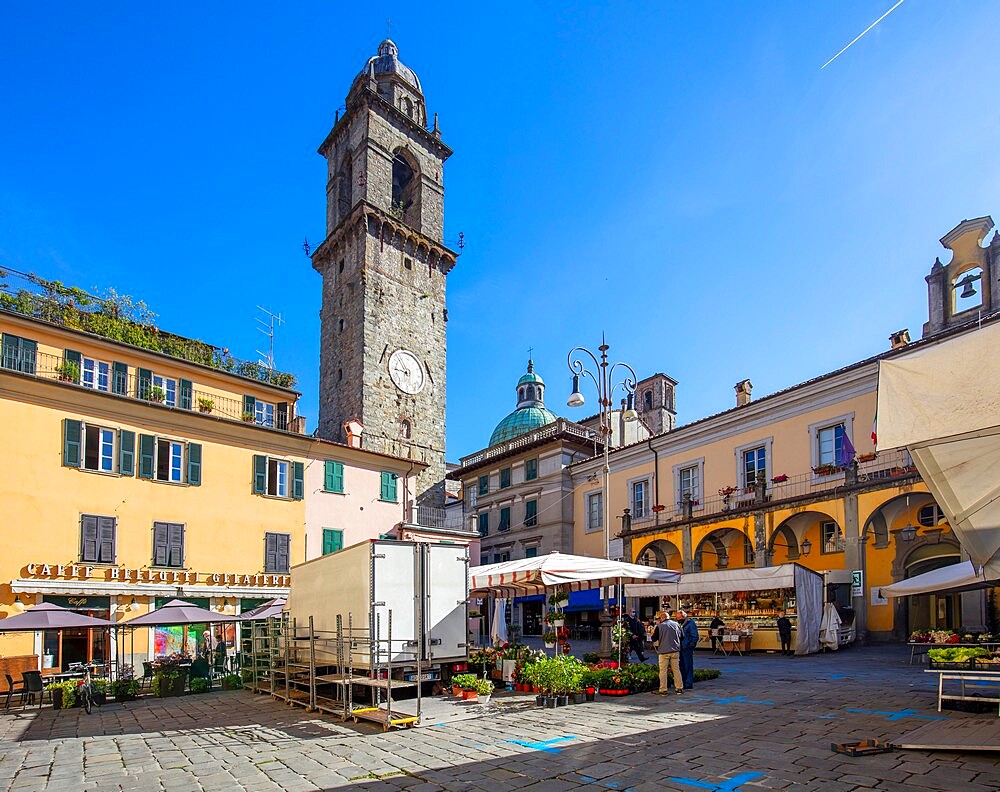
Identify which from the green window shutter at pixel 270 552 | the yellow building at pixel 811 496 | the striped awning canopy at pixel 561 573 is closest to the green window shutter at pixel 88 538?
the green window shutter at pixel 270 552

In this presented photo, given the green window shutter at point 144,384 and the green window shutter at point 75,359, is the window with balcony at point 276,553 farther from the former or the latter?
the green window shutter at point 75,359

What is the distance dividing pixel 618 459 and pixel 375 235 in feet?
66.6

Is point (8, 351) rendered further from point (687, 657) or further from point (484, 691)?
point (687, 657)

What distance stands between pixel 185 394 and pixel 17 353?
5.48 metres

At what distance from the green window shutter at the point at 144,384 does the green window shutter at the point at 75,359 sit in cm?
189

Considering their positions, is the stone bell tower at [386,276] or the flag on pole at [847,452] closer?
the flag on pole at [847,452]

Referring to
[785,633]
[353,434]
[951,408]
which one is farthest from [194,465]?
[951,408]

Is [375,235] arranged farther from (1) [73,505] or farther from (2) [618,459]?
(1) [73,505]

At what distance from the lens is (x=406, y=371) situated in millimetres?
43438

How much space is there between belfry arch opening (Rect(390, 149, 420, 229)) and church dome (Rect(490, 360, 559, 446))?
19168 millimetres

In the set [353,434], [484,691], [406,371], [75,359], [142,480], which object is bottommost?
[484,691]

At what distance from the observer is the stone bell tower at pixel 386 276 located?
138 feet

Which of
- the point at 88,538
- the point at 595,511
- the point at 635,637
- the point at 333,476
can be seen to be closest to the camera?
the point at 635,637

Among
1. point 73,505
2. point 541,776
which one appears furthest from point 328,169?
point 541,776
